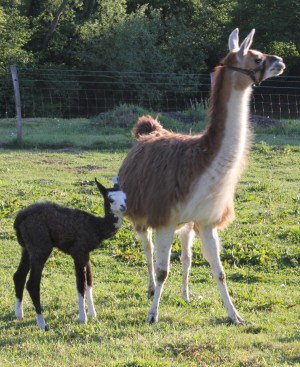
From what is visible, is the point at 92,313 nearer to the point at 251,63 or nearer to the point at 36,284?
the point at 36,284

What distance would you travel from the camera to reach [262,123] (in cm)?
2127

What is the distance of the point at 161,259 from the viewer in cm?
640

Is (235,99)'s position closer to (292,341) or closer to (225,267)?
(292,341)

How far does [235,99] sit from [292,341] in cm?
203

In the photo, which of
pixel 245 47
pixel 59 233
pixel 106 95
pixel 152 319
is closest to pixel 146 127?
pixel 245 47

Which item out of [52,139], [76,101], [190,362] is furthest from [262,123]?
[190,362]

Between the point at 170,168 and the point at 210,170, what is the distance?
1.34 feet

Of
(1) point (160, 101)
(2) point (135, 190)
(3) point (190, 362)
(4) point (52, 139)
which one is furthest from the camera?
(1) point (160, 101)

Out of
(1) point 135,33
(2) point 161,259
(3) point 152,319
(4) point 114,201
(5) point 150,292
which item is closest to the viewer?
(4) point 114,201

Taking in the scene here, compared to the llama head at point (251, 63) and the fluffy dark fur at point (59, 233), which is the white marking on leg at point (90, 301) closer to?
the fluffy dark fur at point (59, 233)

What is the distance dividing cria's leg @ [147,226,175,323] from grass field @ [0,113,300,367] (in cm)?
14

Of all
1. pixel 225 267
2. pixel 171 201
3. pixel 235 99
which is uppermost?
pixel 235 99

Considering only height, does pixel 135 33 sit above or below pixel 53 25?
below

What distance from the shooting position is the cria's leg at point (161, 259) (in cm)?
628
